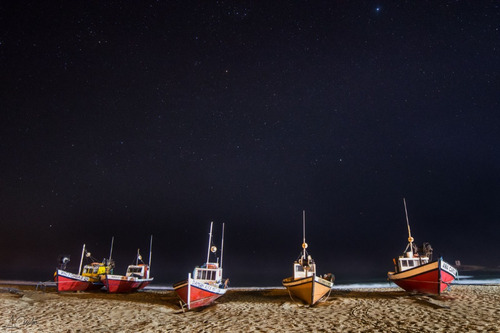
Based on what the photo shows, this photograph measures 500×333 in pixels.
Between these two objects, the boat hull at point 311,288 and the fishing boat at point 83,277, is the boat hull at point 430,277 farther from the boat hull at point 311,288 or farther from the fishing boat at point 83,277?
the fishing boat at point 83,277

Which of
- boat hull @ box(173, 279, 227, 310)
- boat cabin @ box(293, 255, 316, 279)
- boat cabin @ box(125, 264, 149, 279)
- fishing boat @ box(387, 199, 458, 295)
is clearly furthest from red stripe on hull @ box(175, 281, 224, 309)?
fishing boat @ box(387, 199, 458, 295)

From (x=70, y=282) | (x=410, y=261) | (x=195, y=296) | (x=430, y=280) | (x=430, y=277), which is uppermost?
(x=410, y=261)

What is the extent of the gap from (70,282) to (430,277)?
34.0m

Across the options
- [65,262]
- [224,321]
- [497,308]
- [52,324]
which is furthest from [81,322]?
[65,262]

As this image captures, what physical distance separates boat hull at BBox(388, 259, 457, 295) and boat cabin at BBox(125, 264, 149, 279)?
1077 inches

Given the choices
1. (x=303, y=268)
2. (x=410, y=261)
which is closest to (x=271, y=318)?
(x=303, y=268)

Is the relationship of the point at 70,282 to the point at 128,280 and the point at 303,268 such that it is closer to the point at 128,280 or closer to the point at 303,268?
the point at 128,280

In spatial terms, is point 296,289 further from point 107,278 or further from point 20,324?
point 107,278

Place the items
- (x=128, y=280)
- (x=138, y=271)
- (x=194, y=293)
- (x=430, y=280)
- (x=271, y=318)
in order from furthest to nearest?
(x=138, y=271), (x=128, y=280), (x=430, y=280), (x=194, y=293), (x=271, y=318)

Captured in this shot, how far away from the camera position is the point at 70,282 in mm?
27812

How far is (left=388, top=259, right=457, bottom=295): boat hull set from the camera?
18047 mm

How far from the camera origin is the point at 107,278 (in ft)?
85.8

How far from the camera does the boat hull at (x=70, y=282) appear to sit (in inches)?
1070

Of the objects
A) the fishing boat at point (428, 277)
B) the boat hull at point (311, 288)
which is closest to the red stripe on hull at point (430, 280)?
the fishing boat at point (428, 277)
